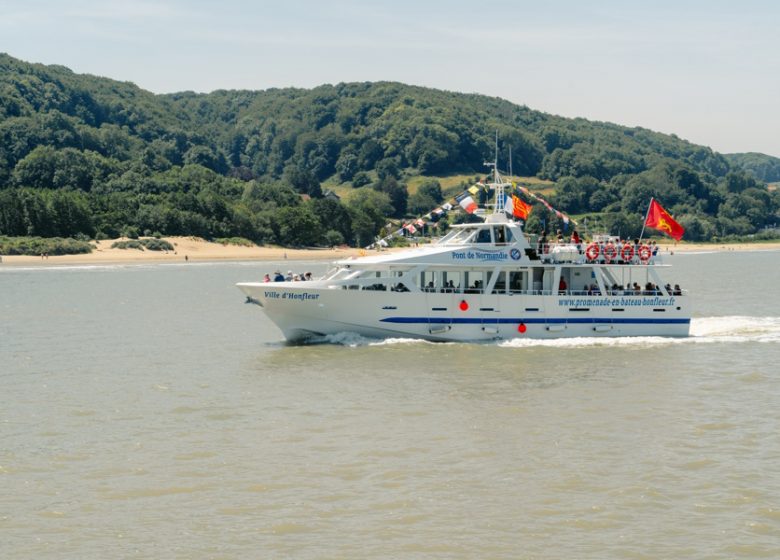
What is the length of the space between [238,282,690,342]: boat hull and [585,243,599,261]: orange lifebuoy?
159 centimetres

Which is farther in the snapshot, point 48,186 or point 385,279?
point 48,186

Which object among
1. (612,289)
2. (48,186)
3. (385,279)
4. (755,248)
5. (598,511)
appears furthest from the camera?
(755,248)

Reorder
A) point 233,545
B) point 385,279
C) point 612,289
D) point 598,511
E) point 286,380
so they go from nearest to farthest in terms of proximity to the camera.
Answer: point 233,545 → point 598,511 → point 286,380 → point 385,279 → point 612,289

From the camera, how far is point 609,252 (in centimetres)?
3966

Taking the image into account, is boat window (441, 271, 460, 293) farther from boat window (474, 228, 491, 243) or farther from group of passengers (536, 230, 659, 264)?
group of passengers (536, 230, 659, 264)

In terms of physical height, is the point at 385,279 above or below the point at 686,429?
above

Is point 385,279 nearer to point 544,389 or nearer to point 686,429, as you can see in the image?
point 544,389

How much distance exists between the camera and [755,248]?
18925 centimetres

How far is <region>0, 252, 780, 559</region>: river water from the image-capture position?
17.5 m

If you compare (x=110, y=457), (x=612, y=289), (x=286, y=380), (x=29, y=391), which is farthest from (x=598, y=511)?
(x=612, y=289)

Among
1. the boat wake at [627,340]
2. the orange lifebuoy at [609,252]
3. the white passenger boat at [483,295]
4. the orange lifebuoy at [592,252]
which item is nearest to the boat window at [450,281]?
the white passenger boat at [483,295]

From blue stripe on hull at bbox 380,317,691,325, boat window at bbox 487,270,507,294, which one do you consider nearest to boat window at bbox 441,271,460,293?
blue stripe on hull at bbox 380,317,691,325

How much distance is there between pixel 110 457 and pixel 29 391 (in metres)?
8.65

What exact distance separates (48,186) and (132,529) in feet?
446
